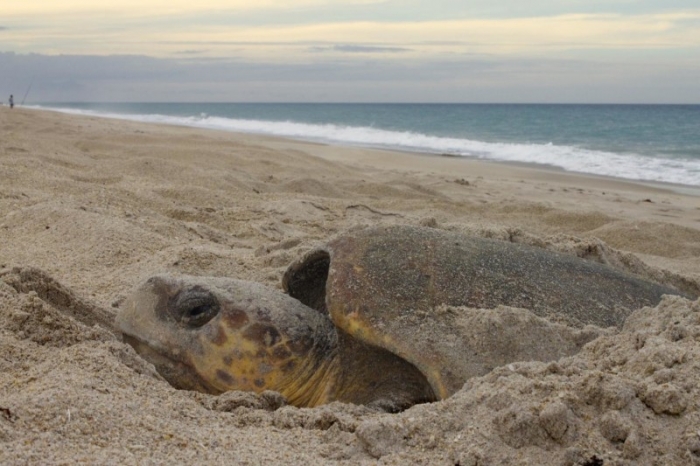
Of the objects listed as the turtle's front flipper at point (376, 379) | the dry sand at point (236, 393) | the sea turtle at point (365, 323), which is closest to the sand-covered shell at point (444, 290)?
the sea turtle at point (365, 323)

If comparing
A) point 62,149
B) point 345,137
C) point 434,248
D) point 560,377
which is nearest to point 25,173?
point 62,149

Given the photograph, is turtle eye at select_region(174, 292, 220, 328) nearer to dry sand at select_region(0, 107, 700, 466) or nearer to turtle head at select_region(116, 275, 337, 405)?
turtle head at select_region(116, 275, 337, 405)

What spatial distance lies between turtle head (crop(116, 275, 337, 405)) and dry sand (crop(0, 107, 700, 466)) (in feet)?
0.42

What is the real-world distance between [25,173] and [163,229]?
7.01 ft

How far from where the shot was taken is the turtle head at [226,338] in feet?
8.20

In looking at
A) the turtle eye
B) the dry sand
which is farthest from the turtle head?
the dry sand

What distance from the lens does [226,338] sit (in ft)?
8.21

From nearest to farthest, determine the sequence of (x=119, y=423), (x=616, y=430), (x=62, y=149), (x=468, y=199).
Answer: (x=616, y=430) → (x=119, y=423) → (x=468, y=199) → (x=62, y=149)

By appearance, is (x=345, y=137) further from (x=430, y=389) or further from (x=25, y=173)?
(x=430, y=389)

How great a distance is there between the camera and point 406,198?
25.3 ft

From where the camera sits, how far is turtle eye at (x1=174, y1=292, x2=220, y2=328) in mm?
2553

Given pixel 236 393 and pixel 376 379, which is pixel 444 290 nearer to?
pixel 376 379

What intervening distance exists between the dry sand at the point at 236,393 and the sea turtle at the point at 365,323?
162 millimetres

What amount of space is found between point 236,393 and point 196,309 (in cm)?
37
